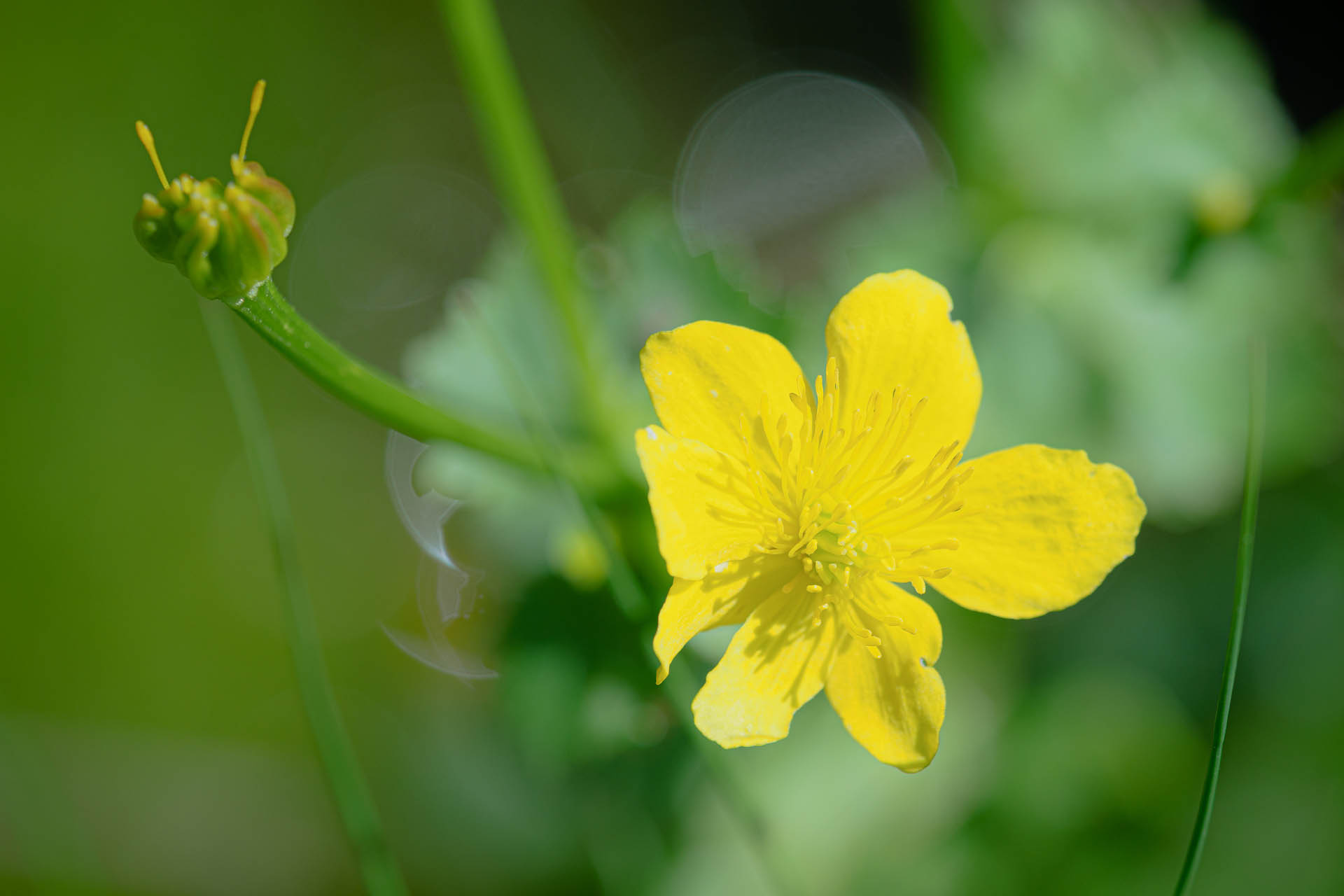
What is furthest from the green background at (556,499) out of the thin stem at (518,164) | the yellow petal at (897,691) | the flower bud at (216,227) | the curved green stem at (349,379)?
the flower bud at (216,227)

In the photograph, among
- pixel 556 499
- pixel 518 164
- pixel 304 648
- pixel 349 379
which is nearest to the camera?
pixel 349 379

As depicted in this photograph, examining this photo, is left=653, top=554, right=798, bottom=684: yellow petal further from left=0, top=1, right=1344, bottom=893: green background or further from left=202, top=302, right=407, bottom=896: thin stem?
left=0, top=1, right=1344, bottom=893: green background

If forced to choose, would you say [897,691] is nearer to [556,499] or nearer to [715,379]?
[715,379]

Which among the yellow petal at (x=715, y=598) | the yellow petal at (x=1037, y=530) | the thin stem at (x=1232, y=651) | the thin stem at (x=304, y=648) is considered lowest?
the thin stem at (x=1232, y=651)

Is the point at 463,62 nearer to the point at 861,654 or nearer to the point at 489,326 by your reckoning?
the point at 489,326

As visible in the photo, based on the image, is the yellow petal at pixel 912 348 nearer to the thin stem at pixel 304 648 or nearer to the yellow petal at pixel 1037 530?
the yellow petal at pixel 1037 530

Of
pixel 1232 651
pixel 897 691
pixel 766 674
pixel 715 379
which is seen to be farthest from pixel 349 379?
pixel 1232 651

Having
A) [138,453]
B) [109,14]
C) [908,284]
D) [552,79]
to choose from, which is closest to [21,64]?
[109,14]
